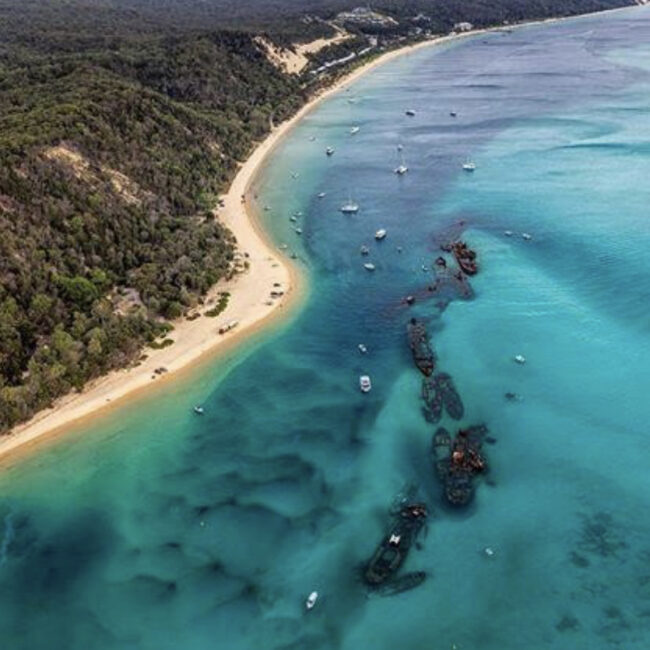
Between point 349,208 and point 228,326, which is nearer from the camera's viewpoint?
point 228,326

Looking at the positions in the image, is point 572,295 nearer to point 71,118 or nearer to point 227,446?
point 227,446

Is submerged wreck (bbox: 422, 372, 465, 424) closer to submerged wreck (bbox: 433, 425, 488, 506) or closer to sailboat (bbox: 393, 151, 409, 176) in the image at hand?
submerged wreck (bbox: 433, 425, 488, 506)

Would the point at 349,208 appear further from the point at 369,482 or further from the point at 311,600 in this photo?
the point at 311,600

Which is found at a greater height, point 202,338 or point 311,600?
point 202,338

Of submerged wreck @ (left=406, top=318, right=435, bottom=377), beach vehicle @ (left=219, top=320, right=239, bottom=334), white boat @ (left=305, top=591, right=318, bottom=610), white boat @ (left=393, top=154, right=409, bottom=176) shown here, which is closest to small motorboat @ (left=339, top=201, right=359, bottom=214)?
white boat @ (left=393, top=154, right=409, bottom=176)

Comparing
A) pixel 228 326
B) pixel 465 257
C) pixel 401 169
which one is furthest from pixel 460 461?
pixel 401 169
